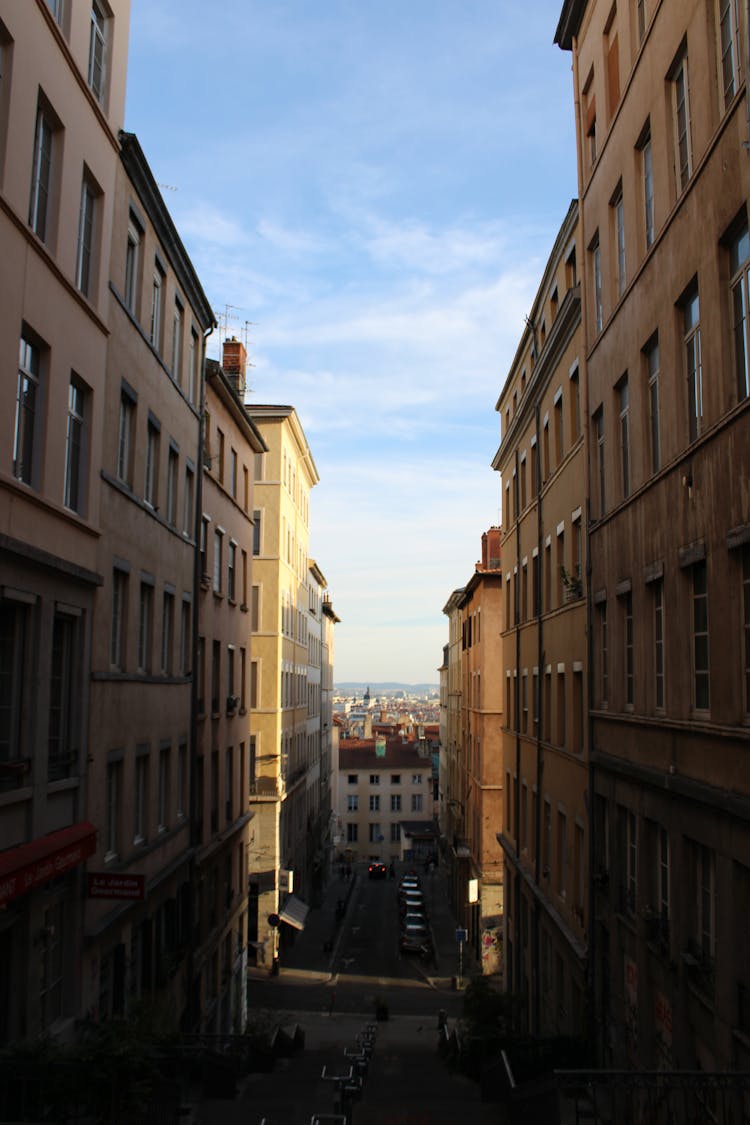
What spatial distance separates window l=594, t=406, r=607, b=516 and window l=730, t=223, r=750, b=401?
7.57 metres

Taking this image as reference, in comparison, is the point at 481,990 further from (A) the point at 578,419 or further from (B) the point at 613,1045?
(A) the point at 578,419

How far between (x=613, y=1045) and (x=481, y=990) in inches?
350

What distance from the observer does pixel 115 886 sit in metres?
16.2

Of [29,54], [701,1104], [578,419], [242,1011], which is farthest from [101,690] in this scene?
[242,1011]

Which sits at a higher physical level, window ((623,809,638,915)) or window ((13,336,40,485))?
window ((13,336,40,485))

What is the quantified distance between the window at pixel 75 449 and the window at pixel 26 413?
1.47 m

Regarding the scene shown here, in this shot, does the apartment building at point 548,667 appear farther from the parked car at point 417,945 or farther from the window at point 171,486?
the parked car at point 417,945

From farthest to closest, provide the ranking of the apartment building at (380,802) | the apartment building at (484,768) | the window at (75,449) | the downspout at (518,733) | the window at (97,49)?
the apartment building at (380,802), the apartment building at (484,768), the downspout at (518,733), the window at (97,49), the window at (75,449)

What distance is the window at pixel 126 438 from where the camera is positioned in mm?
19373

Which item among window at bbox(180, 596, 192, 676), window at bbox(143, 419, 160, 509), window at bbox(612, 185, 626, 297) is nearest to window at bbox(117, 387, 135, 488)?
window at bbox(143, 419, 160, 509)

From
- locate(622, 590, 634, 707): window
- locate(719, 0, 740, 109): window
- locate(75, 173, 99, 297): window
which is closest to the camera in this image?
locate(719, 0, 740, 109): window

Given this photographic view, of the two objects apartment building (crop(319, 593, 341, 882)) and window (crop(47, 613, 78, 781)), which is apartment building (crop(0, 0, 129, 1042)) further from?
apartment building (crop(319, 593, 341, 882))

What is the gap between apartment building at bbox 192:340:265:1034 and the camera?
2766cm

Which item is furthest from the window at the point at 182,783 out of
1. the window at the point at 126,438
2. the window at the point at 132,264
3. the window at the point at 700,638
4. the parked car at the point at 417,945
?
the parked car at the point at 417,945
